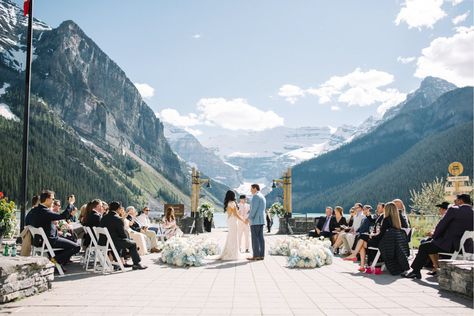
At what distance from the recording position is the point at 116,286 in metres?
8.05

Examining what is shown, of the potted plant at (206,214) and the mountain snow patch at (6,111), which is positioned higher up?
the mountain snow patch at (6,111)

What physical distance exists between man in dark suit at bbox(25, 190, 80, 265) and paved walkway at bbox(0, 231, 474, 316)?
1.70 ft

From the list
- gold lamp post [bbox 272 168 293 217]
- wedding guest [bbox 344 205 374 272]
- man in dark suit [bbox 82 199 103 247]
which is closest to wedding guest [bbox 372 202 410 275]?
wedding guest [bbox 344 205 374 272]

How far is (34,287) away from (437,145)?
181279 mm

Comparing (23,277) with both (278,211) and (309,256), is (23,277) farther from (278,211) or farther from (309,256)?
(278,211)

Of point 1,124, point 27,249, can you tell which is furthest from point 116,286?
point 1,124

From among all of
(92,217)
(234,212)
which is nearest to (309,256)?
(234,212)

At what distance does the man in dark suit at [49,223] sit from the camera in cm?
923

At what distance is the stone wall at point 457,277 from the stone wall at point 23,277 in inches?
273

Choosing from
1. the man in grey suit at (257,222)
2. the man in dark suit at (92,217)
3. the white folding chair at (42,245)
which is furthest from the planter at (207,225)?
the white folding chair at (42,245)

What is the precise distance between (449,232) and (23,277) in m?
8.36

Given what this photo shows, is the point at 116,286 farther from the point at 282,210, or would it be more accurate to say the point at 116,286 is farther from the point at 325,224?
the point at 282,210

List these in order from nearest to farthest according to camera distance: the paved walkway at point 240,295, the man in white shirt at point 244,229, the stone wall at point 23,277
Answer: the paved walkway at point 240,295 < the stone wall at point 23,277 < the man in white shirt at point 244,229

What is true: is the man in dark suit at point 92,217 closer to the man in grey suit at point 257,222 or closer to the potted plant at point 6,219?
the potted plant at point 6,219
